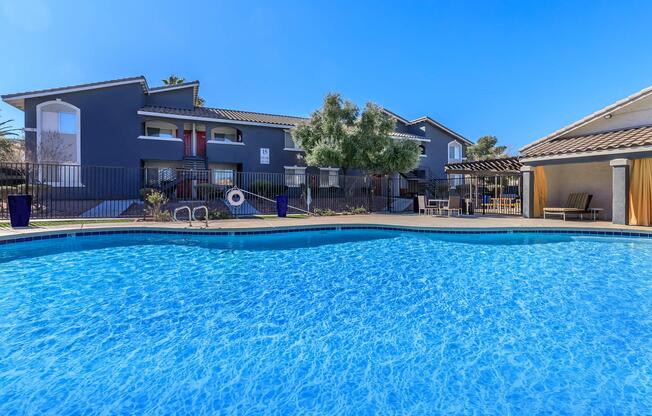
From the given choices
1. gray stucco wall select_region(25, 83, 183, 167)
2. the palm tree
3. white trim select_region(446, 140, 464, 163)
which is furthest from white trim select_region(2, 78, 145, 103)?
white trim select_region(446, 140, 464, 163)

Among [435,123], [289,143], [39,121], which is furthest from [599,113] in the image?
[39,121]

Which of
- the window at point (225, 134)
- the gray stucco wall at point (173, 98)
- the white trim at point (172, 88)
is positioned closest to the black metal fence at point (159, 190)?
the window at point (225, 134)

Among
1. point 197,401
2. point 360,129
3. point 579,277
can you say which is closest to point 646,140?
point 579,277

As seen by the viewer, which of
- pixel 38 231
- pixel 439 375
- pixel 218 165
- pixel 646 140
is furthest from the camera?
pixel 218 165

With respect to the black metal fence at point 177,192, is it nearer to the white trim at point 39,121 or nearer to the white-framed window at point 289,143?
the white trim at point 39,121

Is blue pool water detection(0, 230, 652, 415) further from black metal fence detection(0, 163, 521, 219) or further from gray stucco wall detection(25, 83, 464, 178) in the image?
gray stucco wall detection(25, 83, 464, 178)

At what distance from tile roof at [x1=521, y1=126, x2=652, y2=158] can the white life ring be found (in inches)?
508

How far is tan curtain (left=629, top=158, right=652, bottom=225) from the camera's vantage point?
11.9 metres

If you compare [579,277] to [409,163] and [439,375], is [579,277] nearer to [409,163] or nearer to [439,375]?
[439,375]

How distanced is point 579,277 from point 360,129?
14.3 meters

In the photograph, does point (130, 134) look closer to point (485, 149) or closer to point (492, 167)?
point (492, 167)

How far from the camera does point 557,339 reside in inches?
145

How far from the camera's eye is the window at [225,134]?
73.3 feet

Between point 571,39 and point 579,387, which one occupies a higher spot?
point 571,39
